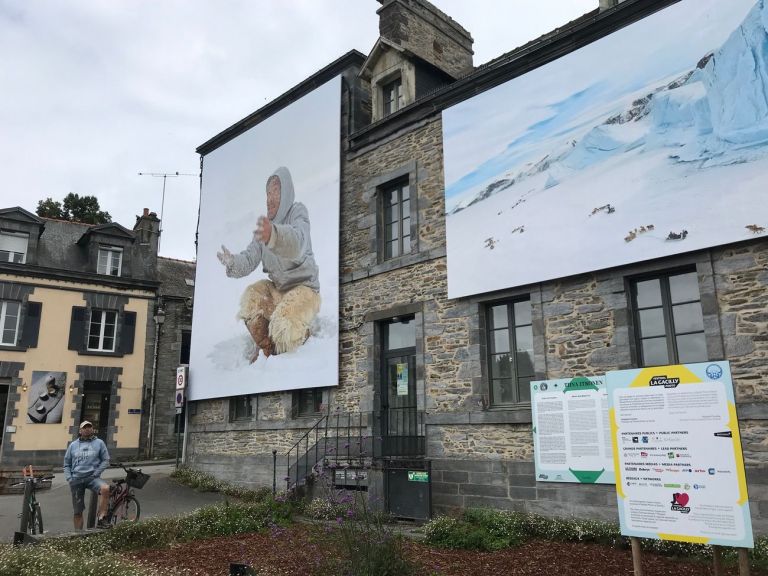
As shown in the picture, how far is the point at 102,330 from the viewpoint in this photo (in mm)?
21516

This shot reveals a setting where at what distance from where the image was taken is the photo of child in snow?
19688 millimetres

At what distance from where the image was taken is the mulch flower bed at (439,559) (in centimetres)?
659

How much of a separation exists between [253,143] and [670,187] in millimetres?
10549

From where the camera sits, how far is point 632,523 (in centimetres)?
511

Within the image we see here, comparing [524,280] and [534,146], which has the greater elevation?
[534,146]

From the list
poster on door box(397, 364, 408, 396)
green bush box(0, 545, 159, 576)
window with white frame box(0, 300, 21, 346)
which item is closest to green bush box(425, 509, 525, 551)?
poster on door box(397, 364, 408, 396)

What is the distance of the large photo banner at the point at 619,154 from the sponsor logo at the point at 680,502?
4244mm

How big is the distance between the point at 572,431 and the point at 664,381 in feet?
13.3

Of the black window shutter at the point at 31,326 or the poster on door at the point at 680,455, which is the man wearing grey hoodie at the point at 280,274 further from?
the poster on door at the point at 680,455

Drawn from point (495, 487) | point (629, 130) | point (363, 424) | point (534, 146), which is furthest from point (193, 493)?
point (629, 130)

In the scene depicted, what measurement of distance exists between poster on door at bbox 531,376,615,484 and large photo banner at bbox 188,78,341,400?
469cm

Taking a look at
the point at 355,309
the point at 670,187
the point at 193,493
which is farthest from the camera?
the point at 193,493

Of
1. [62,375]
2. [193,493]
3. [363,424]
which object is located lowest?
[193,493]

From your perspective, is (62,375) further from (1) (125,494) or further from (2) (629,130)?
(2) (629,130)
